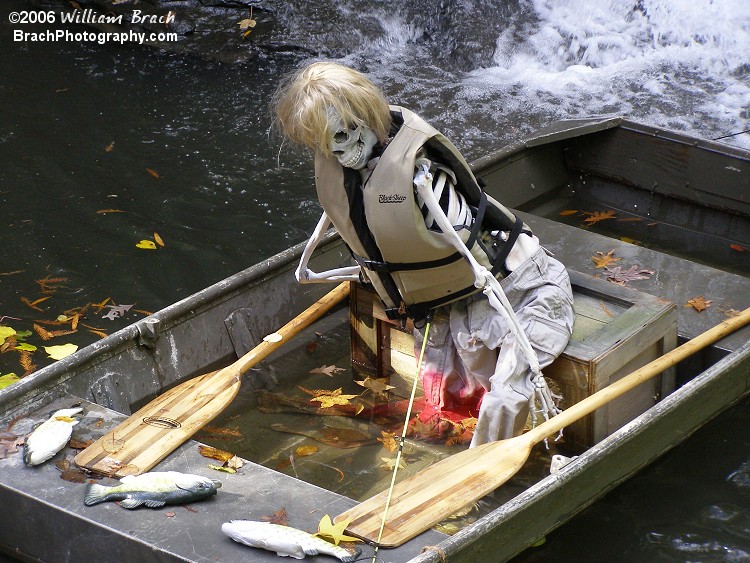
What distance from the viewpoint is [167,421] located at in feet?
15.0

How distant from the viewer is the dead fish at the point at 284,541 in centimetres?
376

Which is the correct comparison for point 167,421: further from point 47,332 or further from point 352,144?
point 47,332

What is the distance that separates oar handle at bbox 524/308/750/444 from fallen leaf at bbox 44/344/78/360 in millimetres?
3033

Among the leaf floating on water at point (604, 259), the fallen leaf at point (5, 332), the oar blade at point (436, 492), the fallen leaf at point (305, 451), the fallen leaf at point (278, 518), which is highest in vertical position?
the leaf floating on water at point (604, 259)

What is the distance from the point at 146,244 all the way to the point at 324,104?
3822mm

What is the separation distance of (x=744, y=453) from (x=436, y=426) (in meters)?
1.50

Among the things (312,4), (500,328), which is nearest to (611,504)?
(500,328)

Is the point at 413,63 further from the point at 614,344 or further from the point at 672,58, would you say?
the point at 614,344

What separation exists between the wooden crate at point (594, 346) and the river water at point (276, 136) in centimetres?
46

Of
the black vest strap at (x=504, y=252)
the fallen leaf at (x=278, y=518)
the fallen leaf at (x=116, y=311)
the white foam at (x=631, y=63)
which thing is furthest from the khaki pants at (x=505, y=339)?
the white foam at (x=631, y=63)

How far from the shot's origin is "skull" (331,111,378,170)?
14.0 ft

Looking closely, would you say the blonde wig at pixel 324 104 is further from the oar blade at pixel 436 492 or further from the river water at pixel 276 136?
the river water at pixel 276 136

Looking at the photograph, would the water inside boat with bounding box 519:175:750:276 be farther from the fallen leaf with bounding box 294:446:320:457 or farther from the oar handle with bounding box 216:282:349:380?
the fallen leaf with bounding box 294:446:320:457

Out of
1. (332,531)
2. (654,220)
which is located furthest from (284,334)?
(654,220)
